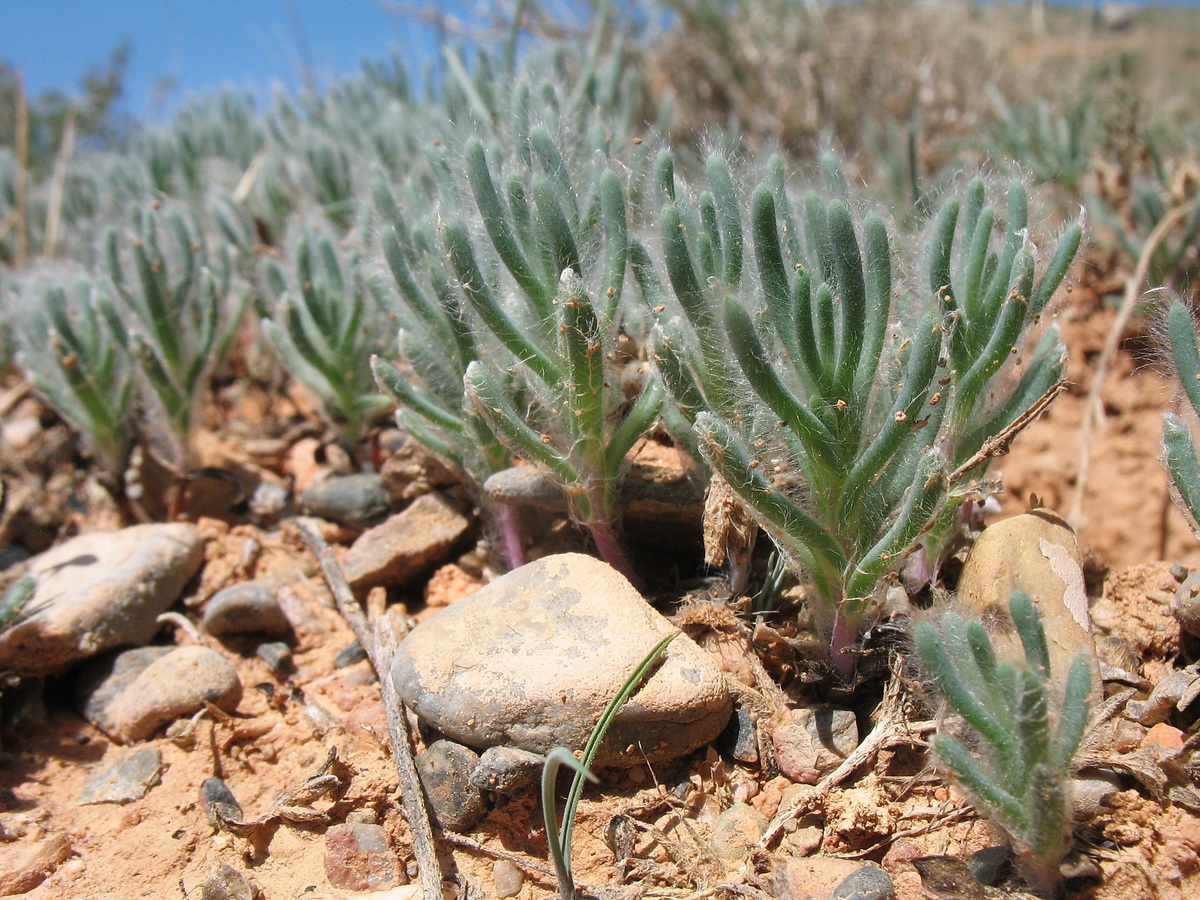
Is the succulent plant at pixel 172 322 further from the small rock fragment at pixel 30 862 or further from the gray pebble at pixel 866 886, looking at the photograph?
the gray pebble at pixel 866 886

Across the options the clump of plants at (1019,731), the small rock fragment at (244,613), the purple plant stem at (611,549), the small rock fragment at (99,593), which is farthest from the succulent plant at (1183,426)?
the small rock fragment at (99,593)

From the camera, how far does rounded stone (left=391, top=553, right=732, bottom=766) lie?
1.67 metres

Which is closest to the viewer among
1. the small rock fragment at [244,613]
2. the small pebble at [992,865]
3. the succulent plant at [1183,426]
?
the small pebble at [992,865]

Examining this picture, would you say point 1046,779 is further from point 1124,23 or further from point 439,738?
point 1124,23

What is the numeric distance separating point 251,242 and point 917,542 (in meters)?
2.82

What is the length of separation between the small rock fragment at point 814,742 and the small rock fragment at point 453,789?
596mm

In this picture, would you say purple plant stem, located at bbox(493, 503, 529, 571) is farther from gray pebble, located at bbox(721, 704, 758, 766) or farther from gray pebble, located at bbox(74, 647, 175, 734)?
gray pebble, located at bbox(74, 647, 175, 734)

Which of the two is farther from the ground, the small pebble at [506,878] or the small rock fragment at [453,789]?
the small rock fragment at [453,789]

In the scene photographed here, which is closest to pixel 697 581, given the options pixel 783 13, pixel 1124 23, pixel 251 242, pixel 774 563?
pixel 774 563

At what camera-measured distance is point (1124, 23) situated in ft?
75.4

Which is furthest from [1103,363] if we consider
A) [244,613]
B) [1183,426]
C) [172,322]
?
[172,322]

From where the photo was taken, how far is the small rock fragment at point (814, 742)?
1.70m

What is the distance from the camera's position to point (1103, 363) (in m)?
2.83

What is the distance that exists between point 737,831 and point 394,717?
72cm
